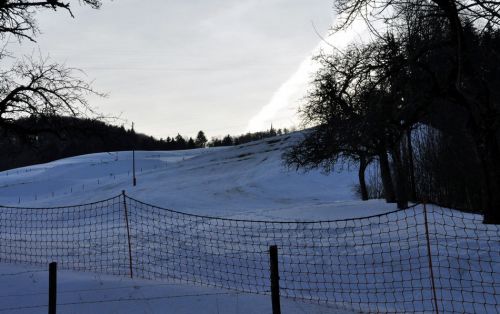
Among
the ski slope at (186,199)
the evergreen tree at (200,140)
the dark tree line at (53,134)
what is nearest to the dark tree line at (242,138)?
the evergreen tree at (200,140)

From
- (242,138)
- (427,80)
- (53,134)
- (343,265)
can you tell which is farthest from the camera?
(242,138)

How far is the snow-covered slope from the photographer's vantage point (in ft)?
88.1

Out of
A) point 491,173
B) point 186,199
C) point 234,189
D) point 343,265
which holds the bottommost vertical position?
point 343,265

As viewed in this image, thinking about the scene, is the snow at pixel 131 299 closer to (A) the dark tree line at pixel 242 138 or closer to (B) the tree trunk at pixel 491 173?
(B) the tree trunk at pixel 491 173

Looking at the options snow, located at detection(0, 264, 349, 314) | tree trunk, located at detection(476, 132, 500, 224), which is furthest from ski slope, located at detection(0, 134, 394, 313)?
tree trunk, located at detection(476, 132, 500, 224)

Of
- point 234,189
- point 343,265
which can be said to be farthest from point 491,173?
point 234,189

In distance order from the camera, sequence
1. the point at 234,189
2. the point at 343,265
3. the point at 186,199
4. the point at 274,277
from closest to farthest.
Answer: the point at 274,277, the point at 343,265, the point at 186,199, the point at 234,189

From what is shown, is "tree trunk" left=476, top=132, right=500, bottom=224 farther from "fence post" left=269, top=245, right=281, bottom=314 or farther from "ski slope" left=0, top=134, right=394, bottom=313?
"fence post" left=269, top=245, right=281, bottom=314

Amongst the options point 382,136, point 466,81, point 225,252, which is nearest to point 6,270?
point 225,252

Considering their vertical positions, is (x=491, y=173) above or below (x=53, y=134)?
below

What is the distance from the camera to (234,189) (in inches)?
1754

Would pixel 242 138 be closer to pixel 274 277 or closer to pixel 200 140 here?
pixel 200 140

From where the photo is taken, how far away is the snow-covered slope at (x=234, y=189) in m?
26.9

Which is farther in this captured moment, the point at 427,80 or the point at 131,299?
the point at 427,80
